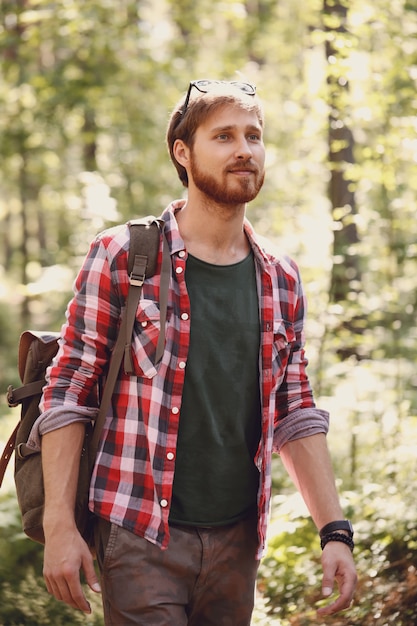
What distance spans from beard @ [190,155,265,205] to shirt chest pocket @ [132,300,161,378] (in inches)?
18.6

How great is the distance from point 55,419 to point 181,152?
1.11m

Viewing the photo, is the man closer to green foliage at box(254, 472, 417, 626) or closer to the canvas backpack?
the canvas backpack

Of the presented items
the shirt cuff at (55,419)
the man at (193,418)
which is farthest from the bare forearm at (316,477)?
the shirt cuff at (55,419)

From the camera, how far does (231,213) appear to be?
120 inches

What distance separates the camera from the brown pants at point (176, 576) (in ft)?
8.91

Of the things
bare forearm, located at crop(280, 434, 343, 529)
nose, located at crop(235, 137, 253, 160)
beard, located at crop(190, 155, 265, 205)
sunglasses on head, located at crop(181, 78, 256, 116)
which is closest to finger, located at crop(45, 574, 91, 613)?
bare forearm, located at crop(280, 434, 343, 529)

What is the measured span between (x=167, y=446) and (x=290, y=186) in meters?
6.76

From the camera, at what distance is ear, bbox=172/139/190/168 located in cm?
309

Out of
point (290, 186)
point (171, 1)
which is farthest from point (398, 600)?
point (171, 1)

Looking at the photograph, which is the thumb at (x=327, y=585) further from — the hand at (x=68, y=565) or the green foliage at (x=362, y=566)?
the green foliage at (x=362, y=566)

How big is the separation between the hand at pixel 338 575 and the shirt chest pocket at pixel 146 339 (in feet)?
3.12

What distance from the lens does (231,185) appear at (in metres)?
2.94

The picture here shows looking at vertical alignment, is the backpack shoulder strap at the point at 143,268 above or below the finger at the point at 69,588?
above

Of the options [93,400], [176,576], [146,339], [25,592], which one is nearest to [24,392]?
[93,400]
